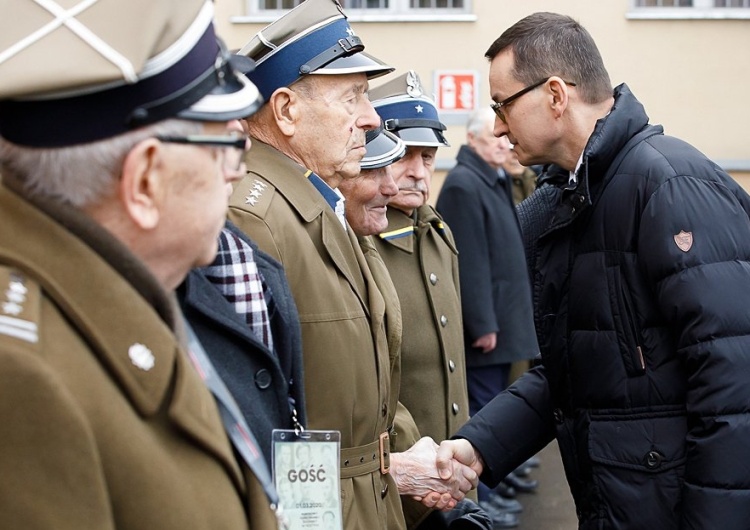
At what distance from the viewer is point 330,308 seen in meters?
2.94

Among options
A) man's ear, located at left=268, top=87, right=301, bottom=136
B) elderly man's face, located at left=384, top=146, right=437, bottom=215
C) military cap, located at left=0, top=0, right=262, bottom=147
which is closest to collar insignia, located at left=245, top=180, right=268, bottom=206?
man's ear, located at left=268, top=87, right=301, bottom=136

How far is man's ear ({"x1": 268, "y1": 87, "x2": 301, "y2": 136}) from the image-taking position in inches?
127

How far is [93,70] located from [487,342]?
5380mm

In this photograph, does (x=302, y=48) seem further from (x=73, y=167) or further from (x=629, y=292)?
(x=73, y=167)

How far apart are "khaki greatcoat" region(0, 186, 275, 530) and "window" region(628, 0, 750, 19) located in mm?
10891

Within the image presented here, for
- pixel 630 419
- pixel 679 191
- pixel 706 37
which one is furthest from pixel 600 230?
pixel 706 37

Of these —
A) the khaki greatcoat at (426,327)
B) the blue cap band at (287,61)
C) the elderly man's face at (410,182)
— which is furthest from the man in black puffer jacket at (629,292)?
the elderly man's face at (410,182)

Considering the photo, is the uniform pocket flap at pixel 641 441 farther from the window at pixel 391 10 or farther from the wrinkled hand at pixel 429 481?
the window at pixel 391 10

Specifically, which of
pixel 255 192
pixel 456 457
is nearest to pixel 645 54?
pixel 456 457

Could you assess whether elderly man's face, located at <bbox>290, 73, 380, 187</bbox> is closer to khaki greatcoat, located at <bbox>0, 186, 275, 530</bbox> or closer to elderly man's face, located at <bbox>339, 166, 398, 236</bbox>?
elderly man's face, located at <bbox>339, 166, 398, 236</bbox>

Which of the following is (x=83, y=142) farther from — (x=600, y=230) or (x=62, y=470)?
(x=600, y=230)

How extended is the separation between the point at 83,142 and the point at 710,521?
2017 millimetres

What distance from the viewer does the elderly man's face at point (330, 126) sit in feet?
10.7

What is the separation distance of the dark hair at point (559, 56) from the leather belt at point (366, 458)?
1219mm
